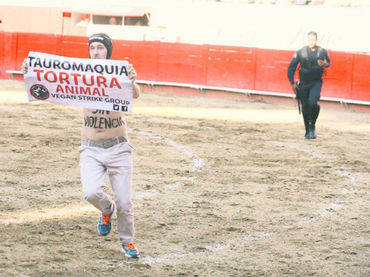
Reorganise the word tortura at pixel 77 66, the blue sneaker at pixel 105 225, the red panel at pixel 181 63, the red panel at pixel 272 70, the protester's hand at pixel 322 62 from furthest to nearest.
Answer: the red panel at pixel 181 63
the red panel at pixel 272 70
the protester's hand at pixel 322 62
the blue sneaker at pixel 105 225
the word tortura at pixel 77 66

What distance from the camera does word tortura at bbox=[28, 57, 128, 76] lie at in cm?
541

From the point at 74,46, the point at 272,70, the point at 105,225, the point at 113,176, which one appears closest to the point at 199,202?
the point at 105,225

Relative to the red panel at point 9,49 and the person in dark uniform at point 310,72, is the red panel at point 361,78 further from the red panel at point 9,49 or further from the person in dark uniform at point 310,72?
the red panel at point 9,49

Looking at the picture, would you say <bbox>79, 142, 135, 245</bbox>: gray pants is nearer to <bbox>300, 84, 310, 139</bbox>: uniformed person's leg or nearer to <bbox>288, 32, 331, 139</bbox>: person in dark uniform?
<bbox>288, 32, 331, 139</bbox>: person in dark uniform

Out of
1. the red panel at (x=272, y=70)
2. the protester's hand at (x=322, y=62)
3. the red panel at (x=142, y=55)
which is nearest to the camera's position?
the protester's hand at (x=322, y=62)

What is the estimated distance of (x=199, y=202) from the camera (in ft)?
25.5

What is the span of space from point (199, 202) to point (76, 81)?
260 centimetres

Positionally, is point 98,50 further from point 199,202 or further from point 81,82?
point 199,202

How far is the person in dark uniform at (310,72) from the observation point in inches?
497

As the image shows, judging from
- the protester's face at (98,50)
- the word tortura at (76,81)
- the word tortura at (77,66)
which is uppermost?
the protester's face at (98,50)

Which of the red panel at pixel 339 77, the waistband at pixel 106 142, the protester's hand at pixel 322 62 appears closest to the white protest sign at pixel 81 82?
the waistband at pixel 106 142

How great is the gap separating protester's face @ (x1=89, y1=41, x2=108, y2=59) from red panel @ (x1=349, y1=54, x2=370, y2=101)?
45.6 feet

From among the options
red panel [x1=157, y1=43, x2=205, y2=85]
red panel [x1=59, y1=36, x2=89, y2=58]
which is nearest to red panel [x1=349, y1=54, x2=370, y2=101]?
red panel [x1=157, y1=43, x2=205, y2=85]

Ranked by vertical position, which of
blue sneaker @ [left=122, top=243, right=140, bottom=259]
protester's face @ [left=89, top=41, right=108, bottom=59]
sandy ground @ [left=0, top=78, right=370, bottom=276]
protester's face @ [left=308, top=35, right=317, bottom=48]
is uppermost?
protester's face @ [left=308, top=35, right=317, bottom=48]
